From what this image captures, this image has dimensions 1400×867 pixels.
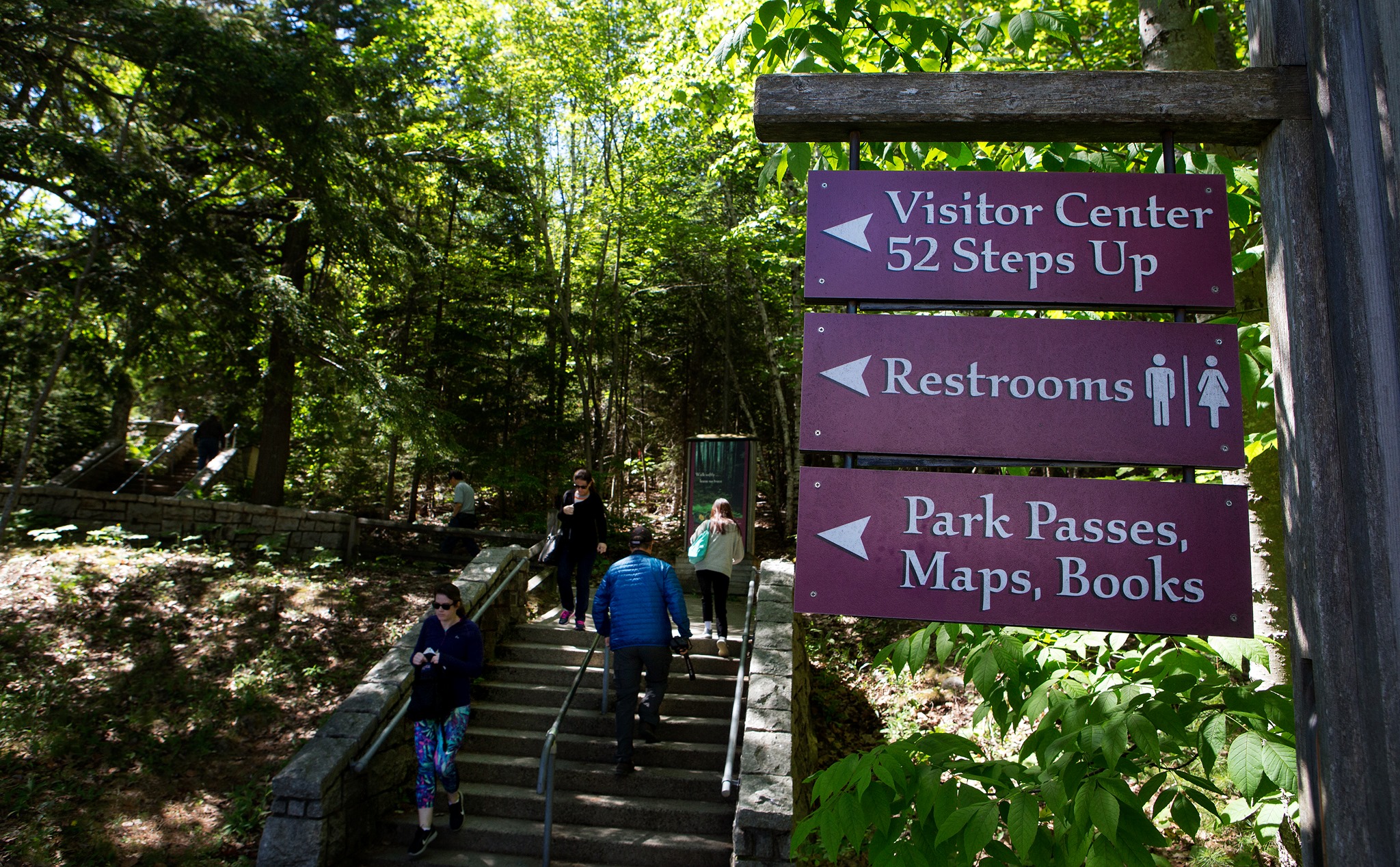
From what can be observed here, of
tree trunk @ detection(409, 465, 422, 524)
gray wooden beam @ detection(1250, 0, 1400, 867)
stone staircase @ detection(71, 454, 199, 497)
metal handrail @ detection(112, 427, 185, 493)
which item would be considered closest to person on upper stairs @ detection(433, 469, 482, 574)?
tree trunk @ detection(409, 465, 422, 524)

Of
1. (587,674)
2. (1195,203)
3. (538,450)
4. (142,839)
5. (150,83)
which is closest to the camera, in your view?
(1195,203)

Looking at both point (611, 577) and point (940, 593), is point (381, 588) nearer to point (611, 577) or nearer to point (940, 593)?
point (611, 577)

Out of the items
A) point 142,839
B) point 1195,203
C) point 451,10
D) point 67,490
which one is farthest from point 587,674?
point 451,10

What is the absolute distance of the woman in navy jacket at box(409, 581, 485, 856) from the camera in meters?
5.84

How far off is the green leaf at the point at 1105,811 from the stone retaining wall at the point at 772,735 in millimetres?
2091

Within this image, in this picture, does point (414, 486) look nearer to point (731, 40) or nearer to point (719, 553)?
point (719, 553)

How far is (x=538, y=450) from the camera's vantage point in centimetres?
1669

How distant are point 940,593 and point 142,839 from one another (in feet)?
23.1

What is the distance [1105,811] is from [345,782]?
5700mm

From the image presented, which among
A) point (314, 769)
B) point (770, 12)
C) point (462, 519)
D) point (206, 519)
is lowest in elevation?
point (314, 769)

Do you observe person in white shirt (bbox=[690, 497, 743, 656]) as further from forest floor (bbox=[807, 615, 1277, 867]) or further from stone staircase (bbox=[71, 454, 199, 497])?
stone staircase (bbox=[71, 454, 199, 497])

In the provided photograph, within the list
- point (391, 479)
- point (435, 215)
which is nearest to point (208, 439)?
point (391, 479)

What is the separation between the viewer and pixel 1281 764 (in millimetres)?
2025

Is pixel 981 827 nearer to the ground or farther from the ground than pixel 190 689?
farther from the ground
